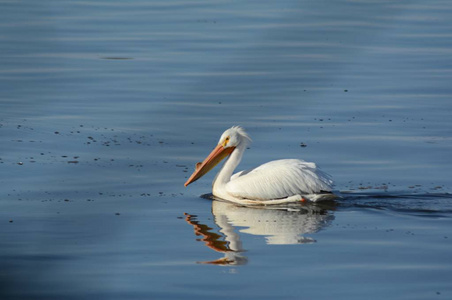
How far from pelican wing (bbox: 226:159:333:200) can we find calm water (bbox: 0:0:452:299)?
0.25 m

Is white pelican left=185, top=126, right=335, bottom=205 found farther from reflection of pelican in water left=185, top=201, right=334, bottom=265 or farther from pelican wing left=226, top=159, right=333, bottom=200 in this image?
reflection of pelican in water left=185, top=201, right=334, bottom=265

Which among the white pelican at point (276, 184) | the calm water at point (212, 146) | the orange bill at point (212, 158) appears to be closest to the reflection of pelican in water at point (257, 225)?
the calm water at point (212, 146)

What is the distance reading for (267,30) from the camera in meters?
1.01

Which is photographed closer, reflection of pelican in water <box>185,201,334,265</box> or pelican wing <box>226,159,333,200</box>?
reflection of pelican in water <box>185,201,334,265</box>

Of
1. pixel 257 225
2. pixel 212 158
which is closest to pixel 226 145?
pixel 212 158

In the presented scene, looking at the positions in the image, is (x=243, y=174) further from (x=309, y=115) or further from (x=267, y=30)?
(x=267, y=30)

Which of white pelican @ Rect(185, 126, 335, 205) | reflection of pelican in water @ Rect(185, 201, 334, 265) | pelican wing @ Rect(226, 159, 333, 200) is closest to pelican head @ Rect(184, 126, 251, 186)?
white pelican @ Rect(185, 126, 335, 205)

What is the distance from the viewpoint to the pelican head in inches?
331

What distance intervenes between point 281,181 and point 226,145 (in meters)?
0.90

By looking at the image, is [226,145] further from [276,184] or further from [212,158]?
[276,184]

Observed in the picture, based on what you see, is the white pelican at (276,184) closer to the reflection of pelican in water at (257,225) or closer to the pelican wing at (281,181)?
the pelican wing at (281,181)

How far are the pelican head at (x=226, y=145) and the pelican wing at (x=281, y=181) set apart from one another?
52cm

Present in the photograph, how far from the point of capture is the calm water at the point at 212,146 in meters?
1.14

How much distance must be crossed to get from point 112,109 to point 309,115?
2.36 m
